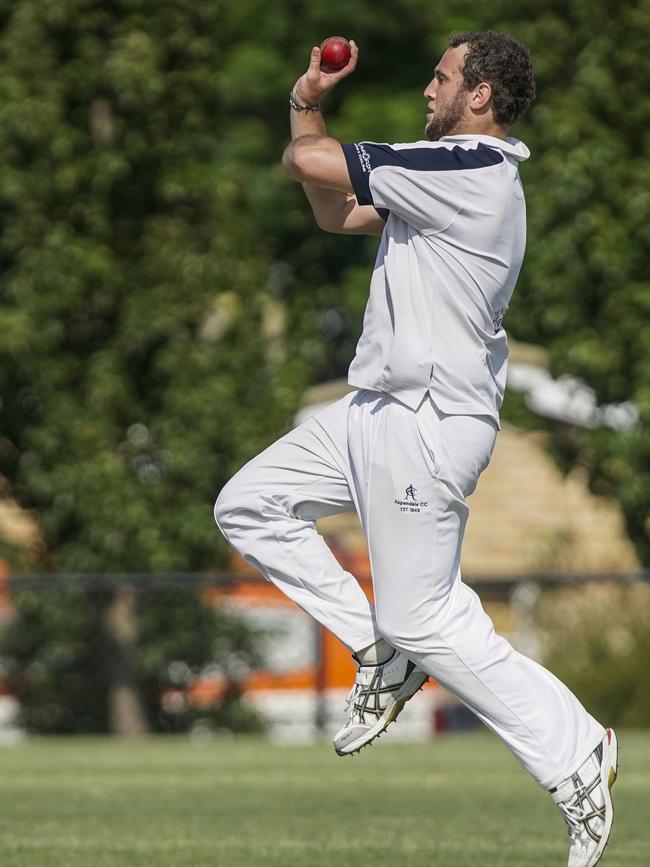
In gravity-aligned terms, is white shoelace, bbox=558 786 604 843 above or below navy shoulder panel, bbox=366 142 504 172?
below

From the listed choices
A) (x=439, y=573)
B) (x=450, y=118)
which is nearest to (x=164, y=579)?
(x=439, y=573)

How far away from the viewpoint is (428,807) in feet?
33.6

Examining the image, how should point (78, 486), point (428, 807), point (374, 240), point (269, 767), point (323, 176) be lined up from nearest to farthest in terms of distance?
point (323, 176), point (428, 807), point (269, 767), point (78, 486), point (374, 240)

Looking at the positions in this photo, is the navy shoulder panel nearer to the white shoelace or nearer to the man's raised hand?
the man's raised hand

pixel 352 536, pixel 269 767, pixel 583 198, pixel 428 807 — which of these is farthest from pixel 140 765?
pixel 352 536

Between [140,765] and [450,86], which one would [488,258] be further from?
[140,765]

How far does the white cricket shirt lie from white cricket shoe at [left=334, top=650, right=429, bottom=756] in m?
0.90

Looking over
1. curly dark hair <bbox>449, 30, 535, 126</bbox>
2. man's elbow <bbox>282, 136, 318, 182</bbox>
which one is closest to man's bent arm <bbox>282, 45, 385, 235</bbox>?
man's elbow <bbox>282, 136, 318, 182</bbox>

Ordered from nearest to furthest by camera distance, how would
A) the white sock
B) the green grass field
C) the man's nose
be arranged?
the man's nose
the white sock
the green grass field

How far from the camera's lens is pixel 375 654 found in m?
6.28

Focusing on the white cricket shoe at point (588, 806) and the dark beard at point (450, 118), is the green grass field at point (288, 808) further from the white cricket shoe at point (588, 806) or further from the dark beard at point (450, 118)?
the dark beard at point (450, 118)

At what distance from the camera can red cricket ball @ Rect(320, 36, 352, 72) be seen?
6051 millimetres

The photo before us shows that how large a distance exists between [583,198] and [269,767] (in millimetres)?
6852

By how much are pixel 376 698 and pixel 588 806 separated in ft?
2.54
